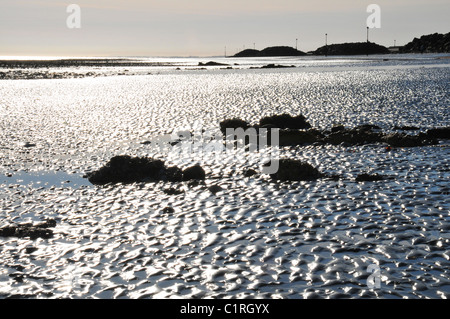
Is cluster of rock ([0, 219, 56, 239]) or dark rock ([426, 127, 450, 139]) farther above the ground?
dark rock ([426, 127, 450, 139])

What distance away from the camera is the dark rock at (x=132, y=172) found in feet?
61.4

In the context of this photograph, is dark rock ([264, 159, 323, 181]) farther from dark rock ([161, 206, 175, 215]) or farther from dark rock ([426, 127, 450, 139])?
dark rock ([426, 127, 450, 139])

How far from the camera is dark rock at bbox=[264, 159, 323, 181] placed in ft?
60.5

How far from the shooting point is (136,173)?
19.1m

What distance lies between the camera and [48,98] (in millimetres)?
56562

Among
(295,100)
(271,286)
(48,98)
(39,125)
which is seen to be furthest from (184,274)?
(48,98)

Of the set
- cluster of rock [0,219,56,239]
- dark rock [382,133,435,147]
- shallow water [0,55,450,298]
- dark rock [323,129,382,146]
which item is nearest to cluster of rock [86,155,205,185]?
shallow water [0,55,450,298]

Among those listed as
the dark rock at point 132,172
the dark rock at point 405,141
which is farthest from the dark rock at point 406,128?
the dark rock at point 132,172

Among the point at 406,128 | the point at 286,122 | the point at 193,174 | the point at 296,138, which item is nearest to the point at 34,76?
the point at 286,122

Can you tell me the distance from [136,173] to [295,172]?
19.6ft

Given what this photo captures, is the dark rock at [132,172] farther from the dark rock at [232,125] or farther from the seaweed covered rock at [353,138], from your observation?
the dark rock at [232,125]

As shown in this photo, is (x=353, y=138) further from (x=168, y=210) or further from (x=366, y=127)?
(x=168, y=210)

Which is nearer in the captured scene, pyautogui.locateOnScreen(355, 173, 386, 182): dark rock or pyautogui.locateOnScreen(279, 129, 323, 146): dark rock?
pyautogui.locateOnScreen(355, 173, 386, 182): dark rock

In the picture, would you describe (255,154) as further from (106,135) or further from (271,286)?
(271,286)
